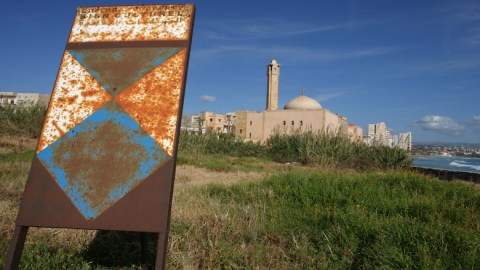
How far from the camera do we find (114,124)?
1.84 meters

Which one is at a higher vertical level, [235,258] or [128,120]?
[128,120]

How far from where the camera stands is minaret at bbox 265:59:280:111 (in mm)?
37344

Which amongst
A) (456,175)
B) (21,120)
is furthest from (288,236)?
(21,120)

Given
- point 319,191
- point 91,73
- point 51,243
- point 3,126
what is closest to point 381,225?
point 319,191

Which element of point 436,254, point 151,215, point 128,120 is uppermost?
point 128,120

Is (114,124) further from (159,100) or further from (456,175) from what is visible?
(456,175)

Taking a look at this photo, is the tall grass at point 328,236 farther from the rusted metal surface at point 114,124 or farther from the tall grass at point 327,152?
the tall grass at point 327,152

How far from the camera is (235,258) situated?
2771mm

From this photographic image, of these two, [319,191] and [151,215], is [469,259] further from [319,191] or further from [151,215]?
[319,191]

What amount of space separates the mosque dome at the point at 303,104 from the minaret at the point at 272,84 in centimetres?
174

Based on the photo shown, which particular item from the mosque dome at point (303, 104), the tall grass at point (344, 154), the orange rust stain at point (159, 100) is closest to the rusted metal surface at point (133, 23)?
the orange rust stain at point (159, 100)

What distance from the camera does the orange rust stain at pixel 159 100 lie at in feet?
5.89

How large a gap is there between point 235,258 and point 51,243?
5.44ft

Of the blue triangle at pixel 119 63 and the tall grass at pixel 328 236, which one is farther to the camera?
the tall grass at pixel 328 236
